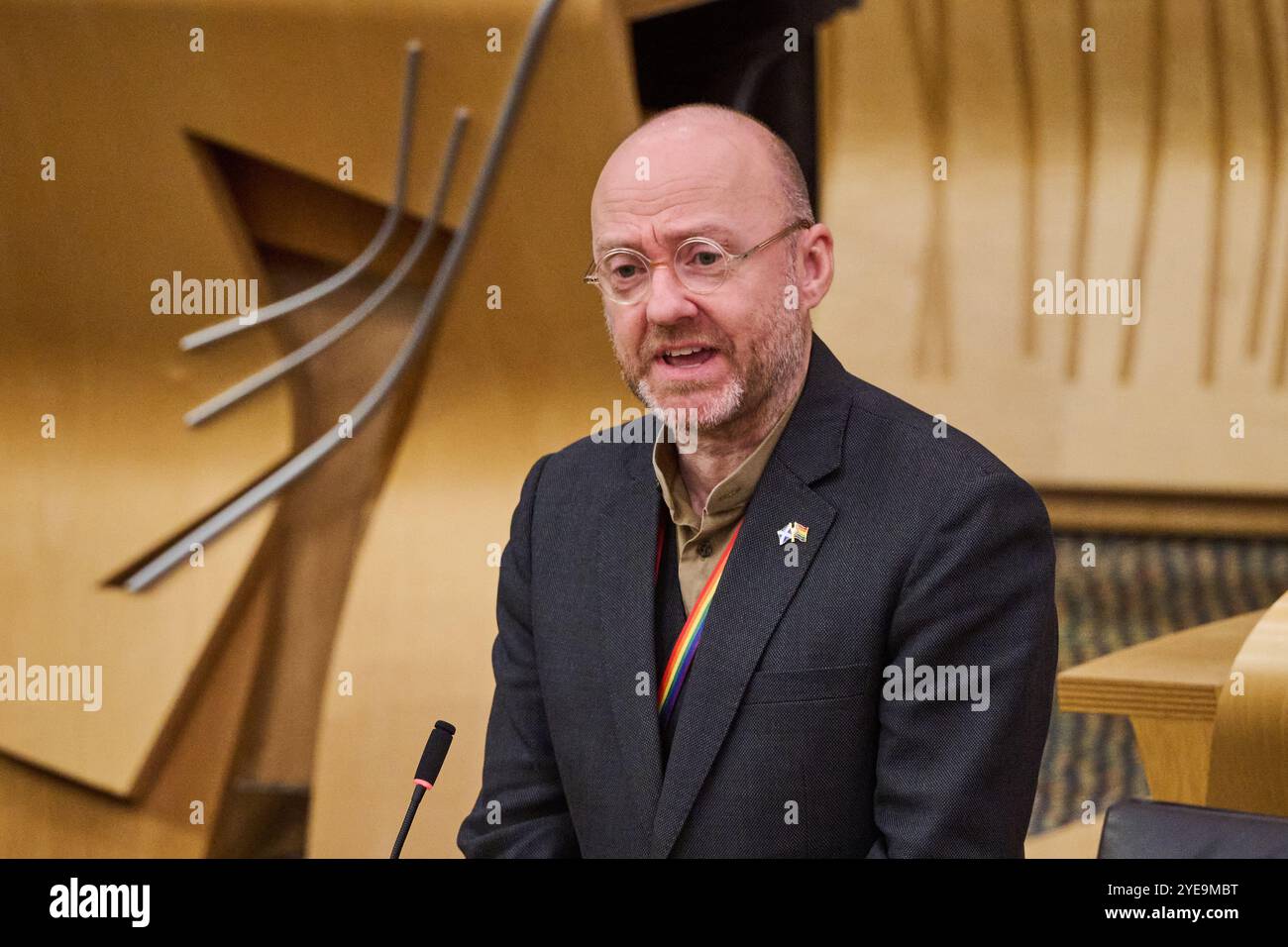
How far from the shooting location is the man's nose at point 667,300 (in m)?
1.58

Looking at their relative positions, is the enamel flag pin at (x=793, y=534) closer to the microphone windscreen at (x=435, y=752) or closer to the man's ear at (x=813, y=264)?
the man's ear at (x=813, y=264)

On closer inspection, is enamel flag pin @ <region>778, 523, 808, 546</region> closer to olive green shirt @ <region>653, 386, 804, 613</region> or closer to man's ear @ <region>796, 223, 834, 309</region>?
olive green shirt @ <region>653, 386, 804, 613</region>

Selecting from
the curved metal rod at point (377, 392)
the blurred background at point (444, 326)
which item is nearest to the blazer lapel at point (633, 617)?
the blurred background at point (444, 326)

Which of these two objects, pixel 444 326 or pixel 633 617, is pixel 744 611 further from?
pixel 444 326

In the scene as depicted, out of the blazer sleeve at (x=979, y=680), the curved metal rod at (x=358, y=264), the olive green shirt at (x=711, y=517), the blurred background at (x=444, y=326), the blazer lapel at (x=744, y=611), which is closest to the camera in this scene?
the blazer sleeve at (x=979, y=680)

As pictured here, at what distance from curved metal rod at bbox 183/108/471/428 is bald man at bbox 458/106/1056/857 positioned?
148cm

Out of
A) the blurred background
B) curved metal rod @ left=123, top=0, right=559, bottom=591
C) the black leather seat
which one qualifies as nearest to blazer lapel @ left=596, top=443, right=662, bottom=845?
the black leather seat

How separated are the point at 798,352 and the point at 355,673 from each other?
5.85 ft

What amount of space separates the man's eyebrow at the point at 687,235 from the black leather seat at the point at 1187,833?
2.48 feet

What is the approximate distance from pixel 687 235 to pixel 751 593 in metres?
0.40

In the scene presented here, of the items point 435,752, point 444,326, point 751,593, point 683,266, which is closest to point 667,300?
point 683,266

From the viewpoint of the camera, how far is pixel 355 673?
10.3 ft
